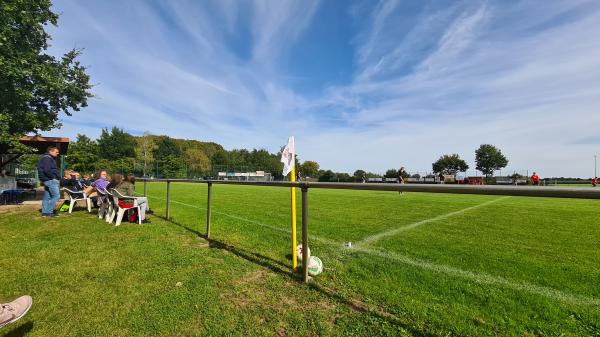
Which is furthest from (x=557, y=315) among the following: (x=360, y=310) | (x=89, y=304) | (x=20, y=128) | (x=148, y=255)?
(x=20, y=128)

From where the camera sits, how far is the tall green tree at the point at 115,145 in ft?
242

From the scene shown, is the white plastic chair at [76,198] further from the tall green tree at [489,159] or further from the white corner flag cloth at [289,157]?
the tall green tree at [489,159]

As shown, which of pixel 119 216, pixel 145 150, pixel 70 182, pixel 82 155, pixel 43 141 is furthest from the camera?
pixel 145 150

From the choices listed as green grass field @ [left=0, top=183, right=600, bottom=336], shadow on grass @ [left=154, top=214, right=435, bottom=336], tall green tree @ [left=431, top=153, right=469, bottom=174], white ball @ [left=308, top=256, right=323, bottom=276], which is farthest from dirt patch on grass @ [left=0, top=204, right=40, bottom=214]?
tall green tree @ [left=431, top=153, right=469, bottom=174]

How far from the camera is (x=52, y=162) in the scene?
820 cm

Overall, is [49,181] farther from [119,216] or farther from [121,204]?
[119,216]

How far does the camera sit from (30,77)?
1230cm

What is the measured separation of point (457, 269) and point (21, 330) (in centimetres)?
475

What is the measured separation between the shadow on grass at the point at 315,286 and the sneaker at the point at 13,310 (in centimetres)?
246

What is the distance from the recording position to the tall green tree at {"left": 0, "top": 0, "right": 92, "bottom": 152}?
11.2 m

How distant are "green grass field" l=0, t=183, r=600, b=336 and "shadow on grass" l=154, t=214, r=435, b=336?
0.06 feet

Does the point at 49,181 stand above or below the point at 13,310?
above

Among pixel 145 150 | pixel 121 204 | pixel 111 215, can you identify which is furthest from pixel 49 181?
pixel 145 150

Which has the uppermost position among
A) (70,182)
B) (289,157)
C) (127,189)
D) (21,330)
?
(289,157)
